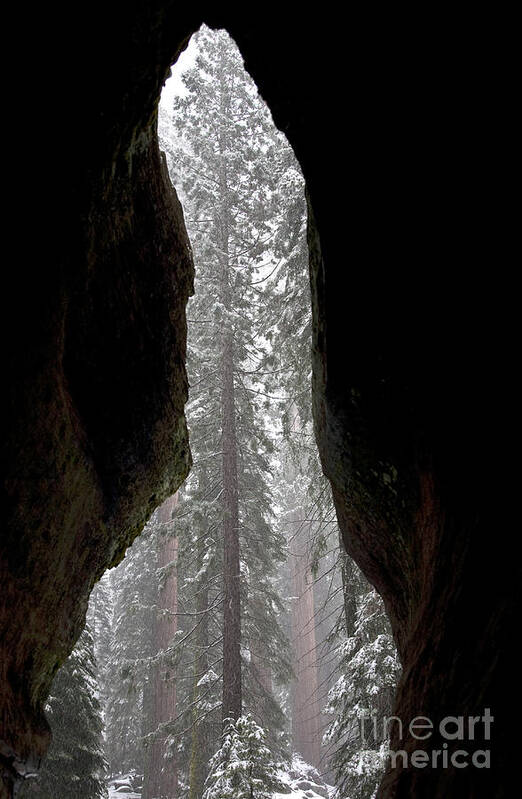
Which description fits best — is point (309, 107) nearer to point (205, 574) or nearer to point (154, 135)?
point (154, 135)

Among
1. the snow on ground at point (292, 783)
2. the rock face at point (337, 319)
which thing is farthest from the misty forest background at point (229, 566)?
the rock face at point (337, 319)

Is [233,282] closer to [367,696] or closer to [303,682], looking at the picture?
[367,696]

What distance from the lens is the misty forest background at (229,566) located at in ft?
30.5

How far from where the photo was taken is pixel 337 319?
4734 mm

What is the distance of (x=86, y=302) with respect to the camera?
4.78 m

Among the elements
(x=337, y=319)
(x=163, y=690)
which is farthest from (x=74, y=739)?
(x=337, y=319)

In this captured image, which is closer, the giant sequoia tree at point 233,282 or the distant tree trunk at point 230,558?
the distant tree trunk at point 230,558

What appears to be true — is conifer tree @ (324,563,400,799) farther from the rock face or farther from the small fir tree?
the small fir tree

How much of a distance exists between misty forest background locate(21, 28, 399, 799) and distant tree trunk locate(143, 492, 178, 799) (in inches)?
2.2

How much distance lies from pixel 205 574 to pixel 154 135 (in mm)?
11633

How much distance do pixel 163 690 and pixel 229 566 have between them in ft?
25.3

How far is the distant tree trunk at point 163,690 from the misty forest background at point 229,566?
0.19 feet

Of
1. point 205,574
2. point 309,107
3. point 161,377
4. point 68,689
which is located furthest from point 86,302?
point 205,574

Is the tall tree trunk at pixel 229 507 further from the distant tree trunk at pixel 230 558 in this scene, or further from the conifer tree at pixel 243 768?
the conifer tree at pixel 243 768
